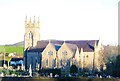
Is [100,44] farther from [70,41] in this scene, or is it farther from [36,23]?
[36,23]

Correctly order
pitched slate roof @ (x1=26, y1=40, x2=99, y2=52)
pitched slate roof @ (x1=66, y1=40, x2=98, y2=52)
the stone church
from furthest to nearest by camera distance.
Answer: pitched slate roof @ (x1=66, y1=40, x2=98, y2=52) → pitched slate roof @ (x1=26, y1=40, x2=99, y2=52) → the stone church

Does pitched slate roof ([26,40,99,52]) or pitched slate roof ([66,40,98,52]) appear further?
pitched slate roof ([66,40,98,52])

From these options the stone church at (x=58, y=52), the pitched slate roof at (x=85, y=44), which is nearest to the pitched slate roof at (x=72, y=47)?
the stone church at (x=58, y=52)

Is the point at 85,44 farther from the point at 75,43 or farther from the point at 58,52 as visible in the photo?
the point at 58,52

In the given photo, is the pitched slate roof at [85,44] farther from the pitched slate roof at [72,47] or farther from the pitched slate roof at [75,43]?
the pitched slate roof at [72,47]

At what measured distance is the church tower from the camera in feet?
223

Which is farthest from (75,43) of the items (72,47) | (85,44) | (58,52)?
(58,52)

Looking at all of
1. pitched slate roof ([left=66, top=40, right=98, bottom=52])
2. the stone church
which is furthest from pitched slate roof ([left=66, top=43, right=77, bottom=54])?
pitched slate roof ([left=66, top=40, right=98, bottom=52])

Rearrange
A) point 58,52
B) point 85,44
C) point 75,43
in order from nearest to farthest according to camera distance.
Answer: point 58,52 → point 85,44 → point 75,43

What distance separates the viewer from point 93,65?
6188 cm

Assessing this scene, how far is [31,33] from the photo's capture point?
225ft

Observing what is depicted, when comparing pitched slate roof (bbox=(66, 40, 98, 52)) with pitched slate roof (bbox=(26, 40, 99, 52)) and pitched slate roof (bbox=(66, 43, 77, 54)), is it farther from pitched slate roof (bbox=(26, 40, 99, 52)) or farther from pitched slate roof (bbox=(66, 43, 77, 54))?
pitched slate roof (bbox=(66, 43, 77, 54))

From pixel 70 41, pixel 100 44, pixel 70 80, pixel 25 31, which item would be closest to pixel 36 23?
pixel 25 31

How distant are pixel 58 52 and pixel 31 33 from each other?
786 cm
